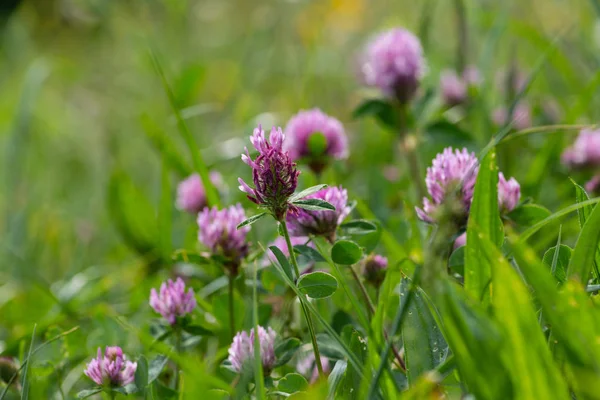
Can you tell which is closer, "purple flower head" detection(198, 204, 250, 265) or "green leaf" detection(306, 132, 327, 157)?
"purple flower head" detection(198, 204, 250, 265)

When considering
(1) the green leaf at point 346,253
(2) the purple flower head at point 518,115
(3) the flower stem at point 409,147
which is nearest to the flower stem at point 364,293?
(1) the green leaf at point 346,253

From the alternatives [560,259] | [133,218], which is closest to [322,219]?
[560,259]

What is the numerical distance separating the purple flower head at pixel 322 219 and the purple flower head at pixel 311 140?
0.92ft

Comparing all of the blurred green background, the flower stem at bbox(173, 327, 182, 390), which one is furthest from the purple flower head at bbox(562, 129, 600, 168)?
the flower stem at bbox(173, 327, 182, 390)

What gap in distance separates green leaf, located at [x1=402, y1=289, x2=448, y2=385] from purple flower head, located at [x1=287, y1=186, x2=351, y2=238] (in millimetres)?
139

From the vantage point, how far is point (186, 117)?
134 cm

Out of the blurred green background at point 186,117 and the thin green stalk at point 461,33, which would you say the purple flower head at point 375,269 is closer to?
the blurred green background at point 186,117

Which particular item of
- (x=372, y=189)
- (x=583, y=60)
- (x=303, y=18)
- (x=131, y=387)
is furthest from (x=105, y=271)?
(x=303, y=18)

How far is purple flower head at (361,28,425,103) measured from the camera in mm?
1070

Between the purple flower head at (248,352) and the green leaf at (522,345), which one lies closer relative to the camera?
the green leaf at (522,345)

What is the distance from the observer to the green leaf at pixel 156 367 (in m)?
0.72

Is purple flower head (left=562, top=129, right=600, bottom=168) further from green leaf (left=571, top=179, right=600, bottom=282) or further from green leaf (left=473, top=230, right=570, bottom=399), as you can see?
green leaf (left=473, top=230, right=570, bottom=399)

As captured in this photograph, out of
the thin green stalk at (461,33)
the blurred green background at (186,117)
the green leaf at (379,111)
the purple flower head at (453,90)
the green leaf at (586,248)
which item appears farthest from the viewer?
the purple flower head at (453,90)

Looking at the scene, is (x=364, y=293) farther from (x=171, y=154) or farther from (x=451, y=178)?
(x=171, y=154)
